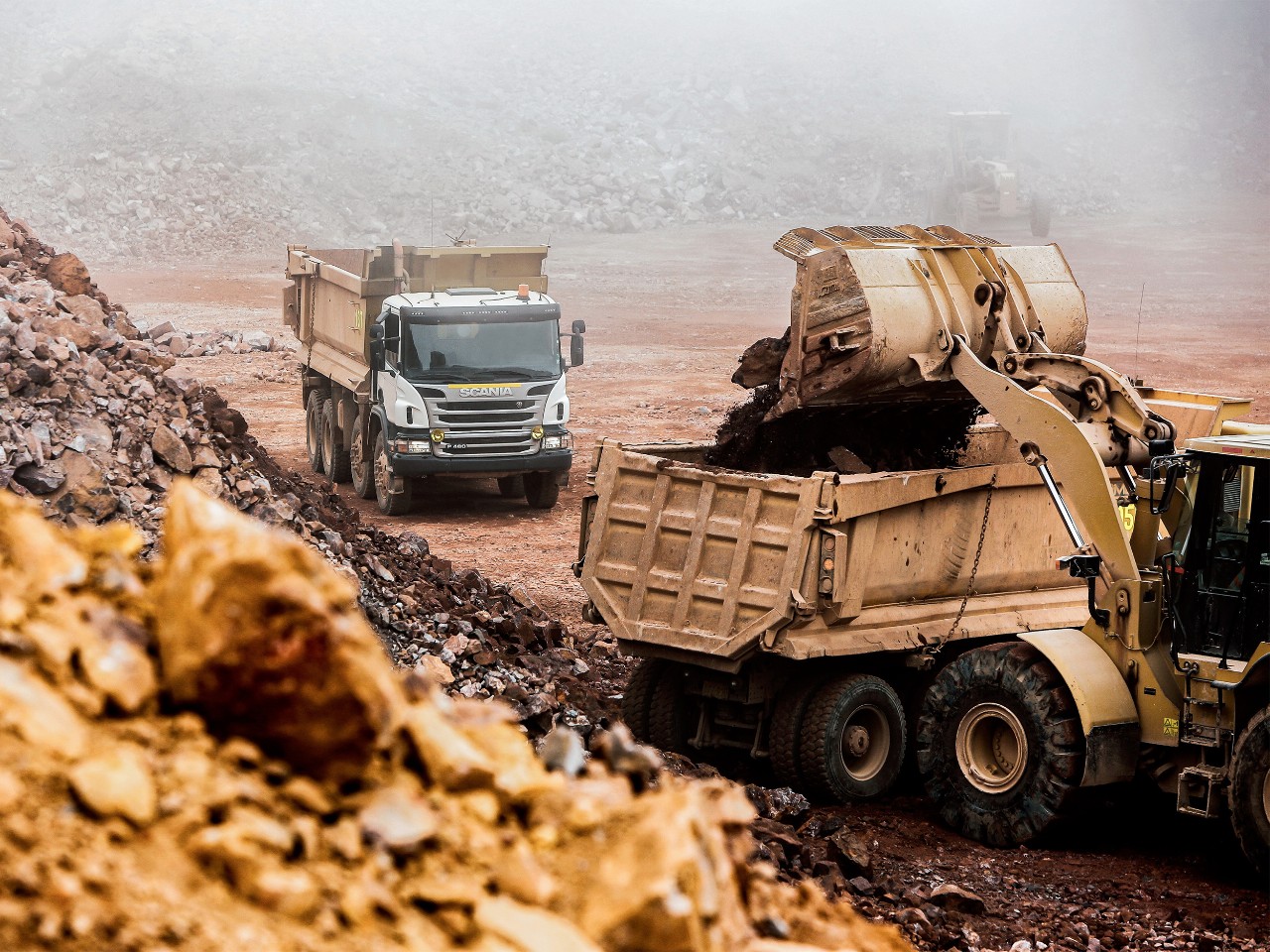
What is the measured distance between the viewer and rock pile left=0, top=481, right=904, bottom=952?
3244 millimetres

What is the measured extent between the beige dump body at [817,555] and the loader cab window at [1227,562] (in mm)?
1835

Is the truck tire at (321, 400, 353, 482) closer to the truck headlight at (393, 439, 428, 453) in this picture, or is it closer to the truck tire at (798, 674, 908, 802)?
the truck headlight at (393, 439, 428, 453)

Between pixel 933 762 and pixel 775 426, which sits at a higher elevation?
pixel 775 426

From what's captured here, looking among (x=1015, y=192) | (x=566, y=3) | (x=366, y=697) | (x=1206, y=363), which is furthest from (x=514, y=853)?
(x=566, y=3)

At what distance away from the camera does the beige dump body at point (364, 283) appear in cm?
1802

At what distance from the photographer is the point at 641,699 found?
9766mm

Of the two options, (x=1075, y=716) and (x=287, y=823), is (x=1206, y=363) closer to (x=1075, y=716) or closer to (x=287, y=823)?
(x=1075, y=716)

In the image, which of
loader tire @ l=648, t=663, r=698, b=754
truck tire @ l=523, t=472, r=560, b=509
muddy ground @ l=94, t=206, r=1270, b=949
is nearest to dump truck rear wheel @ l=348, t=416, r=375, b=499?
muddy ground @ l=94, t=206, r=1270, b=949

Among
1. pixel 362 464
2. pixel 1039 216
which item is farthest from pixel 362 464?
pixel 1039 216

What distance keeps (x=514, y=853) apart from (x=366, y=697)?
0.51 metres

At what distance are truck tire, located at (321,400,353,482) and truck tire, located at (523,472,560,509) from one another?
2.61 m

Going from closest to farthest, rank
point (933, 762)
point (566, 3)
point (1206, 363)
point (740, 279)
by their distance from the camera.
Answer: point (933, 762), point (1206, 363), point (740, 279), point (566, 3)

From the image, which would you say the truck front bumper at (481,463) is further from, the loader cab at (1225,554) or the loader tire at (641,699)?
the loader cab at (1225,554)

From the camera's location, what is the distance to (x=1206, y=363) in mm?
30625
